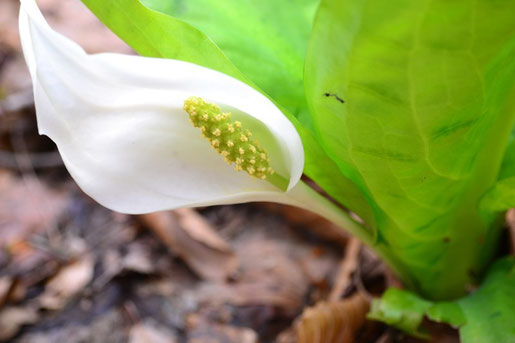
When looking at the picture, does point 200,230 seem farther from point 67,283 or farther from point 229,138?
point 229,138

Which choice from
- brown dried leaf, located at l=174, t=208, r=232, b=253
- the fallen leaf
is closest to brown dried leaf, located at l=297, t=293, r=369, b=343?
brown dried leaf, located at l=174, t=208, r=232, b=253

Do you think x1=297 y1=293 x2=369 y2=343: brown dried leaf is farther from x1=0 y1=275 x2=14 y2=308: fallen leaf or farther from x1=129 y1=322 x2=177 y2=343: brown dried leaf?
x1=0 y1=275 x2=14 y2=308: fallen leaf

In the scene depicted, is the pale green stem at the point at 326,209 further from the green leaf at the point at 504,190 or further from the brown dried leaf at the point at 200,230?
the brown dried leaf at the point at 200,230

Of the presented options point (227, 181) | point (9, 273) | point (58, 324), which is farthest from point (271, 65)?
point (9, 273)

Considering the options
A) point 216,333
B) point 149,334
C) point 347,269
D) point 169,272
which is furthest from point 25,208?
→ point 347,269

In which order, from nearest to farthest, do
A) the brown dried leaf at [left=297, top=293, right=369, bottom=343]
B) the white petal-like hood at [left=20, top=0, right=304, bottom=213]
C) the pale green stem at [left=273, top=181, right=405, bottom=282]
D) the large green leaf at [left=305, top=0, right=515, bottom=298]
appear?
the large green leaf at [left=305, top=0, right=515, bottom=298] < the white petal-like hood at [left=20, top=0, right=304, bottom=213] < the pale green stem at [left=273, top=181, right=405, bottom=282] < the brown dried leaf at [left=297, top=293, right=369, bottom=343]

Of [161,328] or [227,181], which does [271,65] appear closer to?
[227,181]
